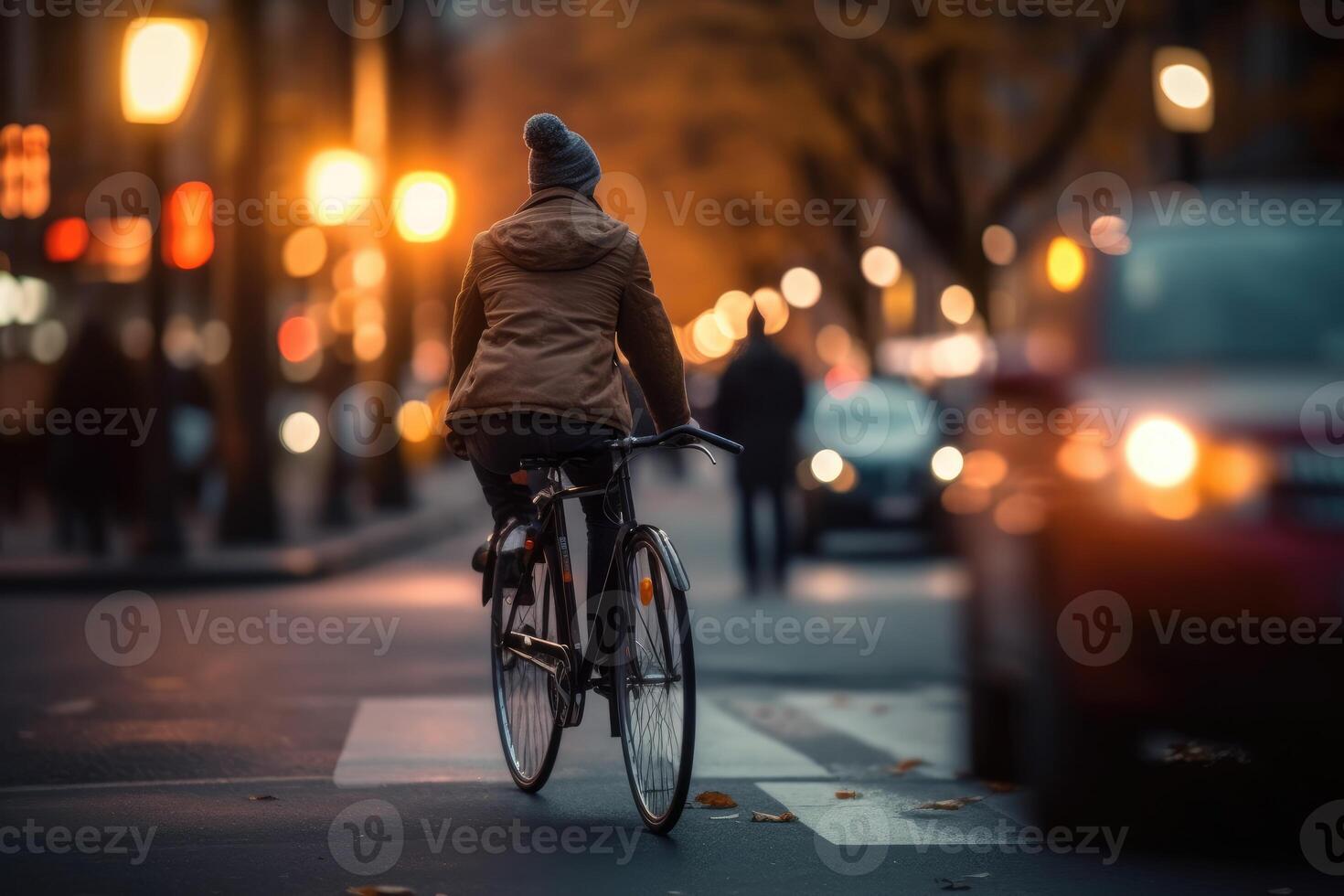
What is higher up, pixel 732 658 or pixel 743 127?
pixel 743 127

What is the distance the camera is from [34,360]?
30.1 metres

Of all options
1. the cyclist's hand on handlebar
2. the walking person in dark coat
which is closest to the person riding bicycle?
the cyclist's hand on handlebar

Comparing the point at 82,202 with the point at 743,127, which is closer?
the point at 82,202

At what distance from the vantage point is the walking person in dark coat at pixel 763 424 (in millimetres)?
16672

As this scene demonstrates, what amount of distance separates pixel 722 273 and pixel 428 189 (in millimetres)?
41307

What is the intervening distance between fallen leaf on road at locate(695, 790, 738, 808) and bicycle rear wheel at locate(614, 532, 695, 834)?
20.5 inches

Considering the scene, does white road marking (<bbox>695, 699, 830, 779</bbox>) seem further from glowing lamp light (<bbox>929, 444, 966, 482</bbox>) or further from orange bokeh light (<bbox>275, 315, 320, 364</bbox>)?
orange bokeh light (<bbox>275, 315, 320, 364</bbox>)

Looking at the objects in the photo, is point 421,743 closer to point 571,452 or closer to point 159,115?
point 571,452

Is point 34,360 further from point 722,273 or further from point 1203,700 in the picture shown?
point 722,273

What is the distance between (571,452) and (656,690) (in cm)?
84

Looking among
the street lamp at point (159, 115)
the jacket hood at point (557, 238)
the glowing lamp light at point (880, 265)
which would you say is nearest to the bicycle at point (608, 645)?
the jacket hood at point (557, 238)

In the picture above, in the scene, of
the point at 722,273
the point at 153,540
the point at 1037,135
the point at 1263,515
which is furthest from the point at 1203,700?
the point at 722,273

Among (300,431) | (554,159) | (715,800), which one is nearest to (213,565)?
(715,800)

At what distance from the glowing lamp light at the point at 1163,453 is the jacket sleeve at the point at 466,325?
209 centimetres
